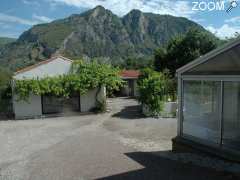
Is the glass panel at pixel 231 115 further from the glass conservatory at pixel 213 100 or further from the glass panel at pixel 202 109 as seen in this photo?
the glass panel at pixel 202 109

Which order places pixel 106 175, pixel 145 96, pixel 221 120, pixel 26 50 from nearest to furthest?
pixel 106 175 → pixel 221 120 → pixel 145 96 → pixel 26 50

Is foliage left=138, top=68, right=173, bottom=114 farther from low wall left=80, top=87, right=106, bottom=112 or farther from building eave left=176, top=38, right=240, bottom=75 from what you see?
building eave left=176, top=38, right=240, bottom=75

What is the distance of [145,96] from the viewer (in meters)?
14.6

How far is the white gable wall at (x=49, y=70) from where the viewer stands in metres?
15.5

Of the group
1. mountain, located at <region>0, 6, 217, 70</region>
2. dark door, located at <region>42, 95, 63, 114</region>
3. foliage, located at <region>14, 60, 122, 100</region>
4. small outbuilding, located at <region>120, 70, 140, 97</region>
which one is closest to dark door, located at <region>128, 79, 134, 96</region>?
small outbuilding, located at <region>120, 70, 140, 97</region>

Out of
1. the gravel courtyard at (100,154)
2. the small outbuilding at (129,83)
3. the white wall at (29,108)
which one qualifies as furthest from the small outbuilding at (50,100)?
the small outbuilding at (129,83)

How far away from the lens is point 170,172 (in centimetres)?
605

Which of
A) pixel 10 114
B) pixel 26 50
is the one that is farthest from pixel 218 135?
pixel 26 50

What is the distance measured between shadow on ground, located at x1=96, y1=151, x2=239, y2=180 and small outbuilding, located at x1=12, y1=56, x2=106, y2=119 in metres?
10.4

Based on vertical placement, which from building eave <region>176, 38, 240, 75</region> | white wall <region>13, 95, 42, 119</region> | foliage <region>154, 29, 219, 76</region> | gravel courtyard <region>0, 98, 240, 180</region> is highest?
foliage <region>154, 29, 219, 76</region>

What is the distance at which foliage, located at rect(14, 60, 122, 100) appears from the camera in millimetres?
15172

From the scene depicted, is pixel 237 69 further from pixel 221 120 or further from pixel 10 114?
pixel 10 114

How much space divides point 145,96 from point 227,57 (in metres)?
8.54

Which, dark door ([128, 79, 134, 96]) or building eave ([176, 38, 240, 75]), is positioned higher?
building eave ([176, 38, 240, 75])
